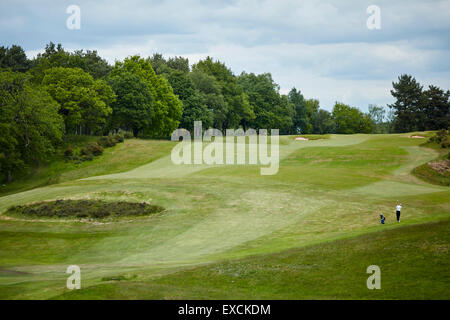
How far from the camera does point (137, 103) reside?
80.9m

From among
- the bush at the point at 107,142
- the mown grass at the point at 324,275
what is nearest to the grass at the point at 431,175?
the mown grass at the point at 324,275

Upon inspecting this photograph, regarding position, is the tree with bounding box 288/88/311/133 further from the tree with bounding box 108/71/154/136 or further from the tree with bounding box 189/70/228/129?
the tree with bounding box 108/71/154/136

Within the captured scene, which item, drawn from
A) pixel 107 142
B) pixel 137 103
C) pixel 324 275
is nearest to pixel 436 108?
pixel 137 103

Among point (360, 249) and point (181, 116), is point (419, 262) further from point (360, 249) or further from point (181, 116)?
point (181, 116)

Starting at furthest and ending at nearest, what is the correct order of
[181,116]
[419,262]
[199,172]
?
[181,116] → [199,172] → [419,262]

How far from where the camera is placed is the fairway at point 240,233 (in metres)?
16.7

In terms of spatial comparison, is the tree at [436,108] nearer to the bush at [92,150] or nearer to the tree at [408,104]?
the tree at [408,104]

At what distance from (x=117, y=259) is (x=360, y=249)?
47.3 feet

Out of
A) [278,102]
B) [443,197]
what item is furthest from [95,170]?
[278,102]

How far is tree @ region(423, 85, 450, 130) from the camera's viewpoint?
381 ft

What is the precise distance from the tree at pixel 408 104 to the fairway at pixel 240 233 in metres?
64.7

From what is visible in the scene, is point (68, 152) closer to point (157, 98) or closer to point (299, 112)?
point (157, 98)

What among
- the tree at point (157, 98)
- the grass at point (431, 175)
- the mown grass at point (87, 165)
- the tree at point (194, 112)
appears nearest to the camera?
the grass at point (431, 175)
